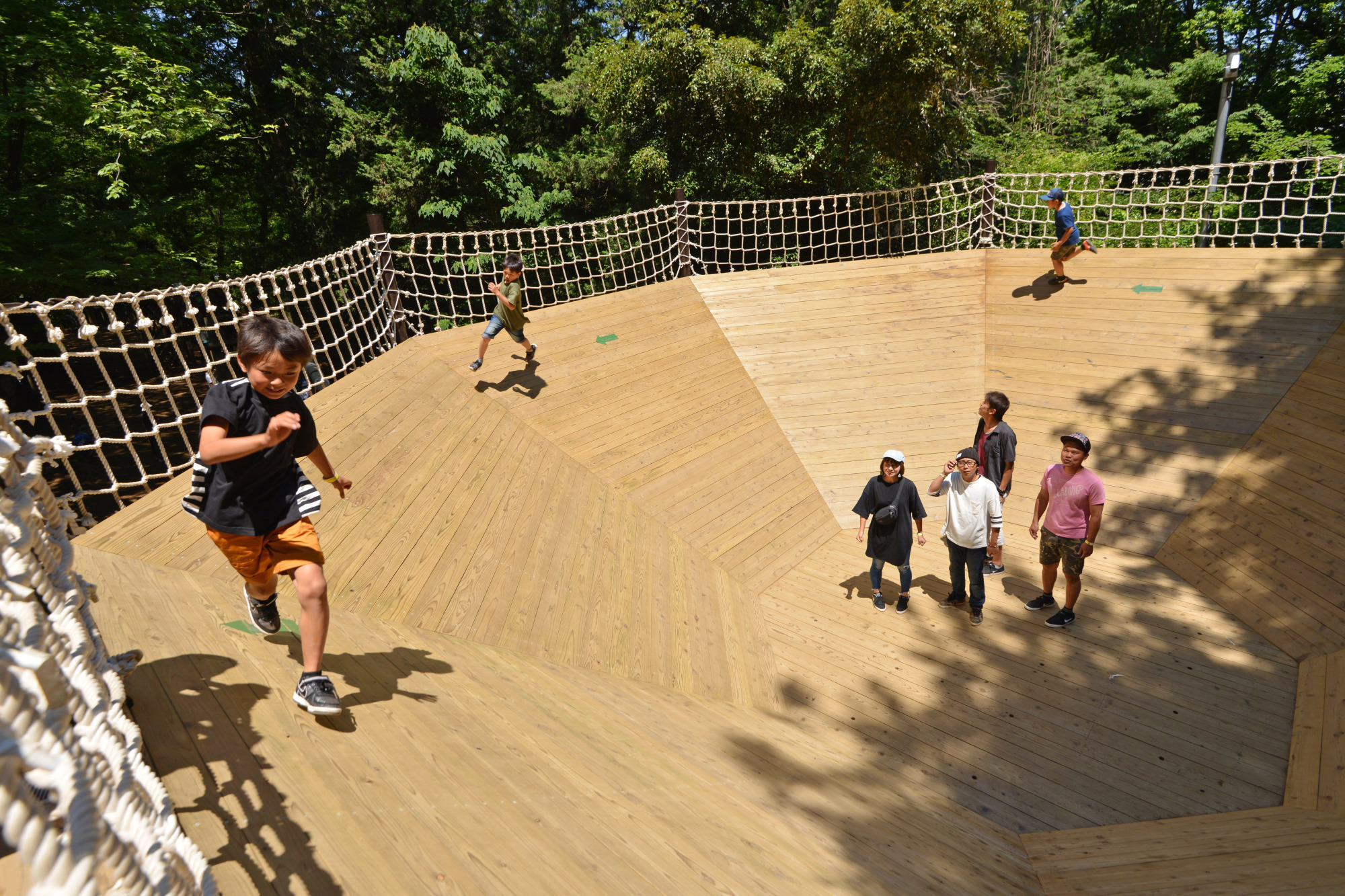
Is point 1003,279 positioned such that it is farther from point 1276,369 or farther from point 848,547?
point 848,547

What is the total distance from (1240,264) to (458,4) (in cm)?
2240

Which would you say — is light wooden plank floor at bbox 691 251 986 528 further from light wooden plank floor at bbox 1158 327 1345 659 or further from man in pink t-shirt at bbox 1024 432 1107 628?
light wooden plank floor at bbox 1158 327 1345 659

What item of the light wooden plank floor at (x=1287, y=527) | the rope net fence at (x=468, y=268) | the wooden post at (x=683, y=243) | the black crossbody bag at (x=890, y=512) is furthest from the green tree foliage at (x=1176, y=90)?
the black crossbody bag at (x=890, y=512)

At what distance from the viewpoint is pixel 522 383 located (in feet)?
25.5

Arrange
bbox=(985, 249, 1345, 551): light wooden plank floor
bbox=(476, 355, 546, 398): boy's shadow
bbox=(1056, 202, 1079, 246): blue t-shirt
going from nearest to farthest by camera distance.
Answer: bbox=(985, 249, 1345, 551): light wooden plank floor, bbox=(476, 355, 546, 398): boy's shadow, bbox=(1056, 202, 1079, 246): blue t-shirt

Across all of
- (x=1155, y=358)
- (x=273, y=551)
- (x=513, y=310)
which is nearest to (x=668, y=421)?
(x=513, y=310)

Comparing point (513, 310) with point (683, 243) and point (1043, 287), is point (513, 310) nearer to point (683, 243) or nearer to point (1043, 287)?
point (683, 243)

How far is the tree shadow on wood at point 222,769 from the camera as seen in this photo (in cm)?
207

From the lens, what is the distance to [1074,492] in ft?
16.8

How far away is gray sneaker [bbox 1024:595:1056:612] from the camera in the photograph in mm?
5797

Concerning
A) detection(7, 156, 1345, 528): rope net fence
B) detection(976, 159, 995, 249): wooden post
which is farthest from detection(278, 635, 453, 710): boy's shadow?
detection(976, 159, 995, 249): wooden post

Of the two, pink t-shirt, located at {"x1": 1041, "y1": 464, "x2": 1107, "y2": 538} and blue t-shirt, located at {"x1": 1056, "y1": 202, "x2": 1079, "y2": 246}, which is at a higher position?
blue t-shirt, located at {"x1": 1056, "y1": 202, "x2": 1079, "y2": 246}

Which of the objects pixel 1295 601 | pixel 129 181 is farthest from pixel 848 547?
pixel 129 181

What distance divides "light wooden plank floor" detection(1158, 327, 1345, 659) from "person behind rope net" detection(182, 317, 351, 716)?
6469mm
